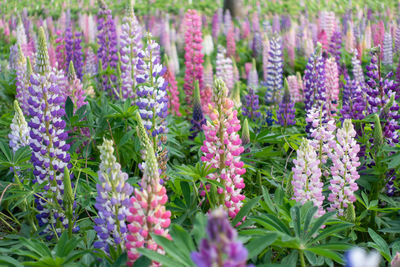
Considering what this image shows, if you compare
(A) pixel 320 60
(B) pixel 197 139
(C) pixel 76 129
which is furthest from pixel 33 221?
(A) pixel 320 60

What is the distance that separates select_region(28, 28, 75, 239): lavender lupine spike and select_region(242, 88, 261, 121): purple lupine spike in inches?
91.3

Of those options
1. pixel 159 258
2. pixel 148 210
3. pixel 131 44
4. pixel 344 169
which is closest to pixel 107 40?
pixel 131 44

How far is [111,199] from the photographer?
6.72 feet

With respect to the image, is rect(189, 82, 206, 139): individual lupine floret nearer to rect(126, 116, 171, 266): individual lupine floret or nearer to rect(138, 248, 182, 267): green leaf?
rect(126, 116, 171, 266): individual lupine floret

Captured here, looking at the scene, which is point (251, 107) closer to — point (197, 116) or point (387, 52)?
point (197, 116)

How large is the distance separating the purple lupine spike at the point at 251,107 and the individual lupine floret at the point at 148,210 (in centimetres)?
286

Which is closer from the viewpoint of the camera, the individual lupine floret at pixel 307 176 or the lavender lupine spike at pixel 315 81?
the individual lupine floret at pixel 307 176

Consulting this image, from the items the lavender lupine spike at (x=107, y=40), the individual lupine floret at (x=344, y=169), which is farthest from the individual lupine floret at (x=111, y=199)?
the lavender lupine spike at (x=107, y=40)

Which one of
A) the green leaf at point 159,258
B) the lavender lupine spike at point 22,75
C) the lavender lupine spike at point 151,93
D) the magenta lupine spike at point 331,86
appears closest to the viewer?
the green leaf at point 159,258

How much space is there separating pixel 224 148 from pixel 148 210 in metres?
0.81

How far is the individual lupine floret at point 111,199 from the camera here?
6.58ft

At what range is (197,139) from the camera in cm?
381

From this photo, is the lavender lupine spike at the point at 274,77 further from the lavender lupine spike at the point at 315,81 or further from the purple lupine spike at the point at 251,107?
the lavender lupine spike at the point at 315,81

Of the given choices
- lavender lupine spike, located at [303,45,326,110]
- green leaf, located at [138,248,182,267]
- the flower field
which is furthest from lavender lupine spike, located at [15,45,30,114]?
green leaf, located at [138,248,182,267]
